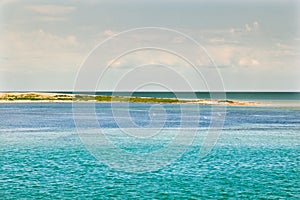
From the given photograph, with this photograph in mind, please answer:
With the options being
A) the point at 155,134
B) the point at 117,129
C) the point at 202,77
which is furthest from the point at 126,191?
the point at 117,129

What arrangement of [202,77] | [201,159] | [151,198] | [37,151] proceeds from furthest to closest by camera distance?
[37,151] < [201,159] < [202,77] < [151,198]

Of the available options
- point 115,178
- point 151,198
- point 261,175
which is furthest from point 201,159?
point 151,198

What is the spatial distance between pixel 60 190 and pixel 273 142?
33179mm

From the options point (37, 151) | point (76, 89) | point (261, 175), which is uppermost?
point (76, 89)

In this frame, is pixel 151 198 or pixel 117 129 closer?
pixel 151 198

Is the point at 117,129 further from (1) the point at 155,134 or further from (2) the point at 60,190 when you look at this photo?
(2) the point at 60,190

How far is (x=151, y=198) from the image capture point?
1265 inches

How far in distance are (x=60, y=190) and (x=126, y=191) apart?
4.81 m

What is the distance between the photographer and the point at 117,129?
74188 millimetres

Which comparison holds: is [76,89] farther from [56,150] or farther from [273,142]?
[273,142]

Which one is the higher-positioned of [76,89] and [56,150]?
[76,89]

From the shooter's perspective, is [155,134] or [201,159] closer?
[201,159]

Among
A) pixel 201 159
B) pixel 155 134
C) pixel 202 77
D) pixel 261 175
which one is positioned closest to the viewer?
pixel 202 77

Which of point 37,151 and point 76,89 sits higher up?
point 76,89
